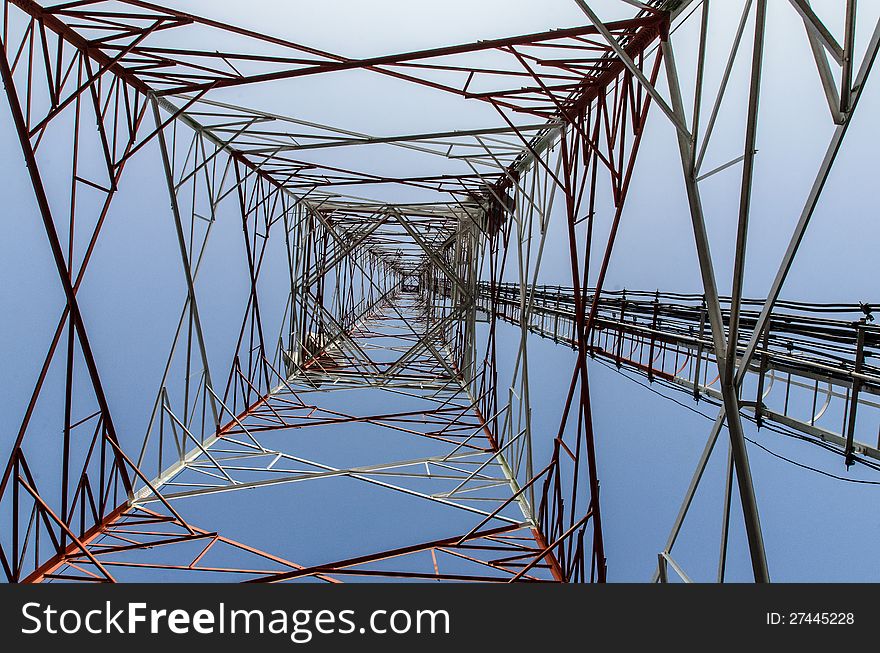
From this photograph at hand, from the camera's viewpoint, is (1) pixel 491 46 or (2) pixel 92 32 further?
(2) pixel 92 32

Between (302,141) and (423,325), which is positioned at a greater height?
(302,141)

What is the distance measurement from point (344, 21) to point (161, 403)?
834 cm

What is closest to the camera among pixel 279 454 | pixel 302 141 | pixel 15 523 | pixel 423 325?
pixel 15 523

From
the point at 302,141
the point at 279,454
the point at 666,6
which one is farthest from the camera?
the point at 302,141

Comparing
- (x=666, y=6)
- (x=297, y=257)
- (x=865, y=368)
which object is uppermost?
(x=666, y=6)

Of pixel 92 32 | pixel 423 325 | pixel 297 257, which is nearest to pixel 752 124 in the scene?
pixel 92 32

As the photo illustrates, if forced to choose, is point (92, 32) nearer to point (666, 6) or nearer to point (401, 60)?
point (401, 60)

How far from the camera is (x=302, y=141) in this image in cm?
2034
